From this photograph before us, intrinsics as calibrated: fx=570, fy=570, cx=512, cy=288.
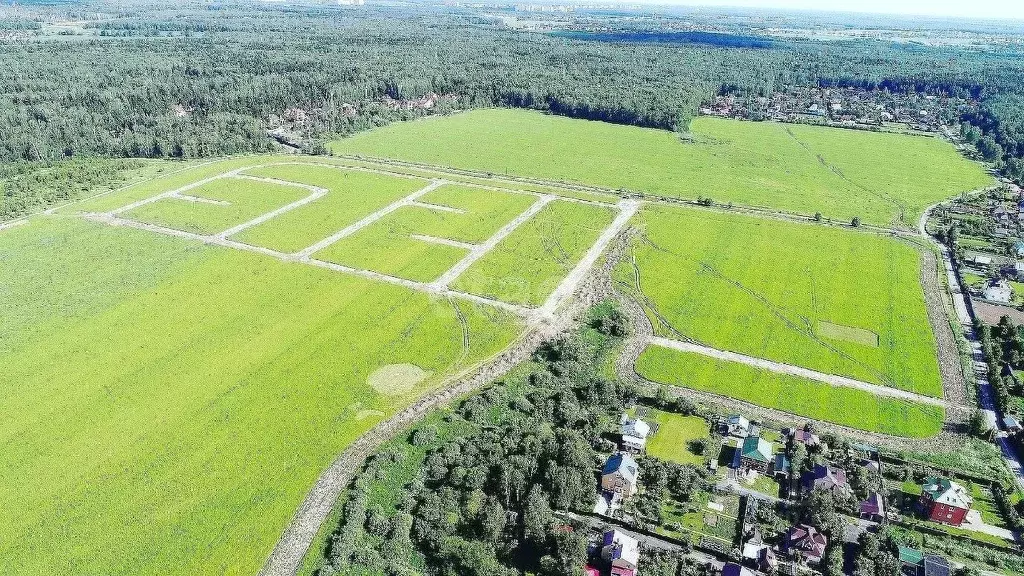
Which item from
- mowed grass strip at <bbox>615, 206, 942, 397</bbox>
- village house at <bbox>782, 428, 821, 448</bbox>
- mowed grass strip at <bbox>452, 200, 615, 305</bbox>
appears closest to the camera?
village house at <bbox>782, 428, 821, 448</bbox>

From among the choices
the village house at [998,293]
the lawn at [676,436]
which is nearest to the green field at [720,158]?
the village house at [998,293]

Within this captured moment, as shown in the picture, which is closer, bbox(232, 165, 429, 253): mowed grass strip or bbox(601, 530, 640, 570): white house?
bbox(601, 530, 640, 570): white house

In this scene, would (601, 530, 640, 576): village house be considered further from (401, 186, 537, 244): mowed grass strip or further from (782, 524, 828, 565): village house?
(401, 186, 537, 244): mowed grass strip

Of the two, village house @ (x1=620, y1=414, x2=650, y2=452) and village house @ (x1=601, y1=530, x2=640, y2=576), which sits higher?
village house @ (x1=620, y1=414, x2=650, y2=452)

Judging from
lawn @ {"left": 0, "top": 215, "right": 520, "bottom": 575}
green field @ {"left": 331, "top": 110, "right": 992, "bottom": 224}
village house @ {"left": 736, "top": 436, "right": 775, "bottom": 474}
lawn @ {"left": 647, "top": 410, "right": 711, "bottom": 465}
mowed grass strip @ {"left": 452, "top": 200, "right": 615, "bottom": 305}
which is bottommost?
lawn @ {"left": 0, "top": 215, "right": 520, "bottom": 575}

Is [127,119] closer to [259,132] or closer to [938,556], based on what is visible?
[259,132]

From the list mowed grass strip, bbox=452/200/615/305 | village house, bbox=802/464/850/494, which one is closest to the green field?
mowed grass strip, bbox=452/200/615/305

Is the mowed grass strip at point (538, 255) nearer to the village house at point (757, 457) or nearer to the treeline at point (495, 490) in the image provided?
the treeline at point (495, 490)
